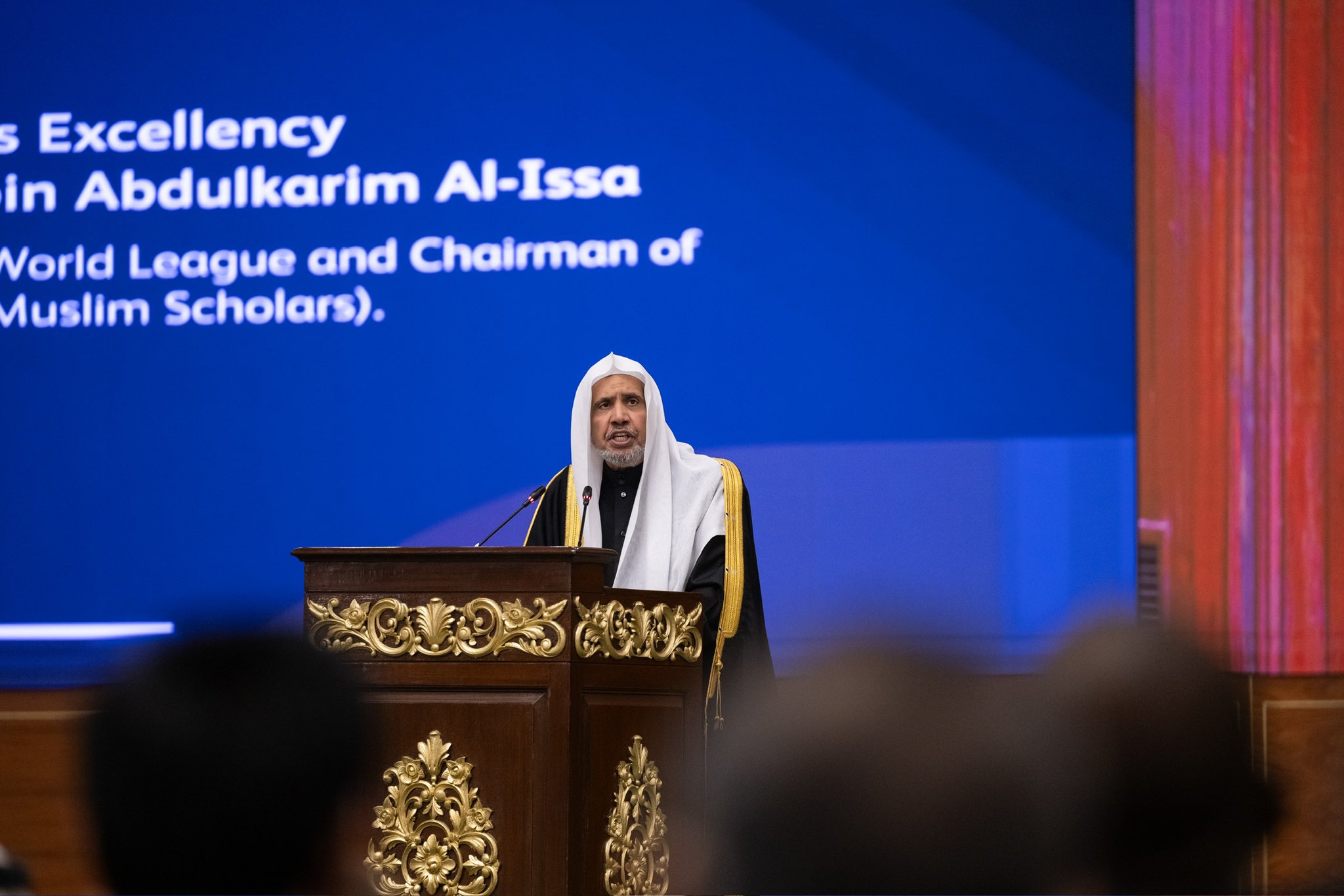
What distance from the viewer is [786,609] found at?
514cm

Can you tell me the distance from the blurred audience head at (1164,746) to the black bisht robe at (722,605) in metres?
Result: 2.92

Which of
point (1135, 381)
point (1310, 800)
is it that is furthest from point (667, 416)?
point (1310, 800)

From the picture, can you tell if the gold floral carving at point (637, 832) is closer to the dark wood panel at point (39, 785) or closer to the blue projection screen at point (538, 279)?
the blue projection screen at point (538, 279)

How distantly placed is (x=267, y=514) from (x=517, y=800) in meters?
2.66

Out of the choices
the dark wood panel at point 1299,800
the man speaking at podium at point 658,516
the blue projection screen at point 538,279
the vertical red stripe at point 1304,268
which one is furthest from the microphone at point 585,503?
the vertical red stripe at point 1304,268

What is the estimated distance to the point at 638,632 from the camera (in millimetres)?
3381

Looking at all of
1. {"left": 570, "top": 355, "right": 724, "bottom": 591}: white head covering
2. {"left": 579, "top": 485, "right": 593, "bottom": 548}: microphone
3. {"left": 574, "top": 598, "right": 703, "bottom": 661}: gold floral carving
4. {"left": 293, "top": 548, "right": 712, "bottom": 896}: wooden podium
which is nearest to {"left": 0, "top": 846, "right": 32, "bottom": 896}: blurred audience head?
{"left": 293, "top": 548, "right": 712, "bottom": 896}: wooden podium

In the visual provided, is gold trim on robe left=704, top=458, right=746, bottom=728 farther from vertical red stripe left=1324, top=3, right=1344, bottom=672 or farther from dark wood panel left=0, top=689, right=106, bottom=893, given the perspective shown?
dark wood panel left=0, top=689, right=106, bottom=893

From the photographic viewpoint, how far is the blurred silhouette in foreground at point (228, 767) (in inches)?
39.1

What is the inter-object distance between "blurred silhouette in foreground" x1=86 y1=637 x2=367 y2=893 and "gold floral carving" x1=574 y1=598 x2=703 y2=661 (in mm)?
2184

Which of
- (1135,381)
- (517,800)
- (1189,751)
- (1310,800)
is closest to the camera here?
(1189,751)

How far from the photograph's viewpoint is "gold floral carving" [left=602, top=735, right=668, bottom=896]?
3.21 meters

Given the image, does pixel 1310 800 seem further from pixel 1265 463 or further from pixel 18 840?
pixel 18 840

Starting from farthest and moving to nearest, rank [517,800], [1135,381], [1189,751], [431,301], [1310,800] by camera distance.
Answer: [431,301] → [1135,381] → [517,800] → [1310,800] → [1189,751]
